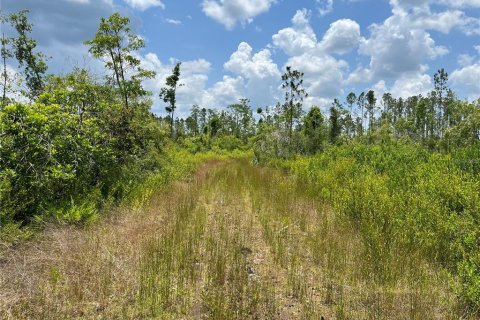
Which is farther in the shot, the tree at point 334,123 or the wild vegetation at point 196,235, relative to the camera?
the tree at point 334,123

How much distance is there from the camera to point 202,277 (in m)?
5.07

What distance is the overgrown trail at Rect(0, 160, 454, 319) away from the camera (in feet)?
13.3

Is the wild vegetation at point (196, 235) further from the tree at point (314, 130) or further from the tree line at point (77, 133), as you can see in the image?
the tree at point (314, 130)

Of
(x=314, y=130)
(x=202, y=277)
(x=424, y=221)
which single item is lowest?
(x=202, y=277)

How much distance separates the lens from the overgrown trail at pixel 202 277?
405cm

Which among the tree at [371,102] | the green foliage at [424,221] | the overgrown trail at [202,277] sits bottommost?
the overgrown trail at [202,277]

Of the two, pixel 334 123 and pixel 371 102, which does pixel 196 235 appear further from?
pixel 371 102

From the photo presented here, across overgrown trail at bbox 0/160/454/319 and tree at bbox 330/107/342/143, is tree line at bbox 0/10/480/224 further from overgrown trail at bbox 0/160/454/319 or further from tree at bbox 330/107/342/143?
tree at bbox 330/107/342/143

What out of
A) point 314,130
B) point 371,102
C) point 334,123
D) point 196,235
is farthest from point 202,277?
point 371,102

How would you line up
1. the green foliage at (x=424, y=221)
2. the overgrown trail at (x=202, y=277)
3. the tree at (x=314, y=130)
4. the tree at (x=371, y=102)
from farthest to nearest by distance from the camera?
the tree at (x=371, y=102) → the tree at (x=314, y=130) → the green foliage at (x=424, y=221) → the overgrown trail at (x=202, y=277)

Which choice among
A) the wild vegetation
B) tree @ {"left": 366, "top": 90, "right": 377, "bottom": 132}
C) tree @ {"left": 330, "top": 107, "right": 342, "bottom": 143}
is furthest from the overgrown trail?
tree @ {"left": 366, "top": 90, "right": 377, "bottom": 132}

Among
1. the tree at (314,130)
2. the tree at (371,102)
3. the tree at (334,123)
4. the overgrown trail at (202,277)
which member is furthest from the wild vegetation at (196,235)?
the tree at (371,102)

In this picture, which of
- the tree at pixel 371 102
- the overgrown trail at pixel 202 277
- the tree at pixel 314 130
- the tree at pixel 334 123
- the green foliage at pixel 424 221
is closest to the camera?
the overgrown trail at pixel 202 277

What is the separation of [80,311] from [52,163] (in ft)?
13.5
